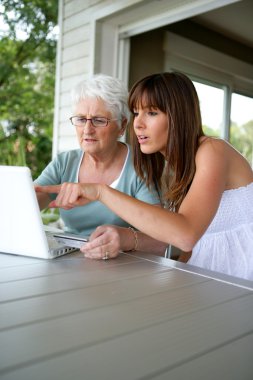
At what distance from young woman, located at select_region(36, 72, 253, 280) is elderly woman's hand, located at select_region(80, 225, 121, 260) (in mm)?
123

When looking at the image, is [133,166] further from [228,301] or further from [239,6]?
[239,6]

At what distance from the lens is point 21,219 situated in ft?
3.71

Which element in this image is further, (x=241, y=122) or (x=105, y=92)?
(x=241, y=122)

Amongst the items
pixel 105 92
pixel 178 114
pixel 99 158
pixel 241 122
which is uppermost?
pixel 241 122

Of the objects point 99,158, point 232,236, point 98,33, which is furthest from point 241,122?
point 232,236

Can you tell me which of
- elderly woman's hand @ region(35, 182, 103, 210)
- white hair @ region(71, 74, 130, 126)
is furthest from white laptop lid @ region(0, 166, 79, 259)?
white hair @ region(71, 74, 130, 126)

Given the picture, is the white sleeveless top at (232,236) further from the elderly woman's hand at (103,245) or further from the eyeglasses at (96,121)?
the eyeglasses at (96,121)

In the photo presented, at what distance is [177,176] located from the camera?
4.83 feet

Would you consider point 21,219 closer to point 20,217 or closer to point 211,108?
point 20,217

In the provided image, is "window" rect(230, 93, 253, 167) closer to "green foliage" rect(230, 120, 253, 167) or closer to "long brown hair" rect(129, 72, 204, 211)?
"green foliage" rect(230, 120, 253, 167)

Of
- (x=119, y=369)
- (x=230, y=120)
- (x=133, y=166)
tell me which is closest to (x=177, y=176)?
(x=133, y=166)

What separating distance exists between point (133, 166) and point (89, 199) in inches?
24.5

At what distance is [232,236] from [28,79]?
8167 millimetres

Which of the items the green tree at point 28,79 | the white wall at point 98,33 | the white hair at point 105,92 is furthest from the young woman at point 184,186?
the green tree at point 28,79
